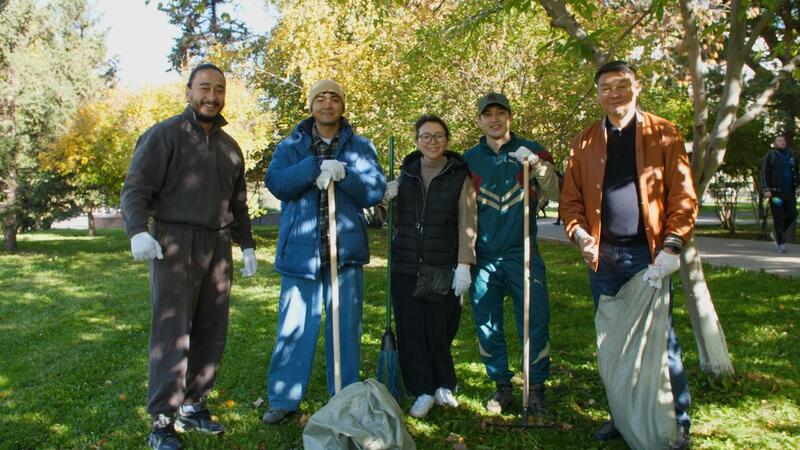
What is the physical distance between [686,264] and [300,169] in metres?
2.58

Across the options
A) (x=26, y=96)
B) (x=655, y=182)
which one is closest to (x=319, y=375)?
(x=655, y=182)

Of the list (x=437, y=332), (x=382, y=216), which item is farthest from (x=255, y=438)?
(x=382, y=216)

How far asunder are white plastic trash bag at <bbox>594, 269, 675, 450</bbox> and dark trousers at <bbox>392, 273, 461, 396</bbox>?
111cm

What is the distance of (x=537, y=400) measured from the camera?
410cm

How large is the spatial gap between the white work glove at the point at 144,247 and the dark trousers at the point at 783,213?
9.79m

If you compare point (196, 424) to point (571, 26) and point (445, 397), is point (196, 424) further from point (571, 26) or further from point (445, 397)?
point (571, 26)

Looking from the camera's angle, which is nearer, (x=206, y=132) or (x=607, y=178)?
(x=607, y=178)

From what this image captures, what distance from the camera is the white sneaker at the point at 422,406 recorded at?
4.11 m

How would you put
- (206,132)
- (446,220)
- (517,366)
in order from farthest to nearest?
1. (517,366)
2. (446,220)
3. (206,132)

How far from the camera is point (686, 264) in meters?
4.34

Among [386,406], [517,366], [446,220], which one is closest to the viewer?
[386,406]

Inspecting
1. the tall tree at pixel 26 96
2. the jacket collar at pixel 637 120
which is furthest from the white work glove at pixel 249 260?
the tall tree at pixel 26 96

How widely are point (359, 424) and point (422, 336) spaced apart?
45.0 inches

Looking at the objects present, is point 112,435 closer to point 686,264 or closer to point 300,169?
point 300,169
